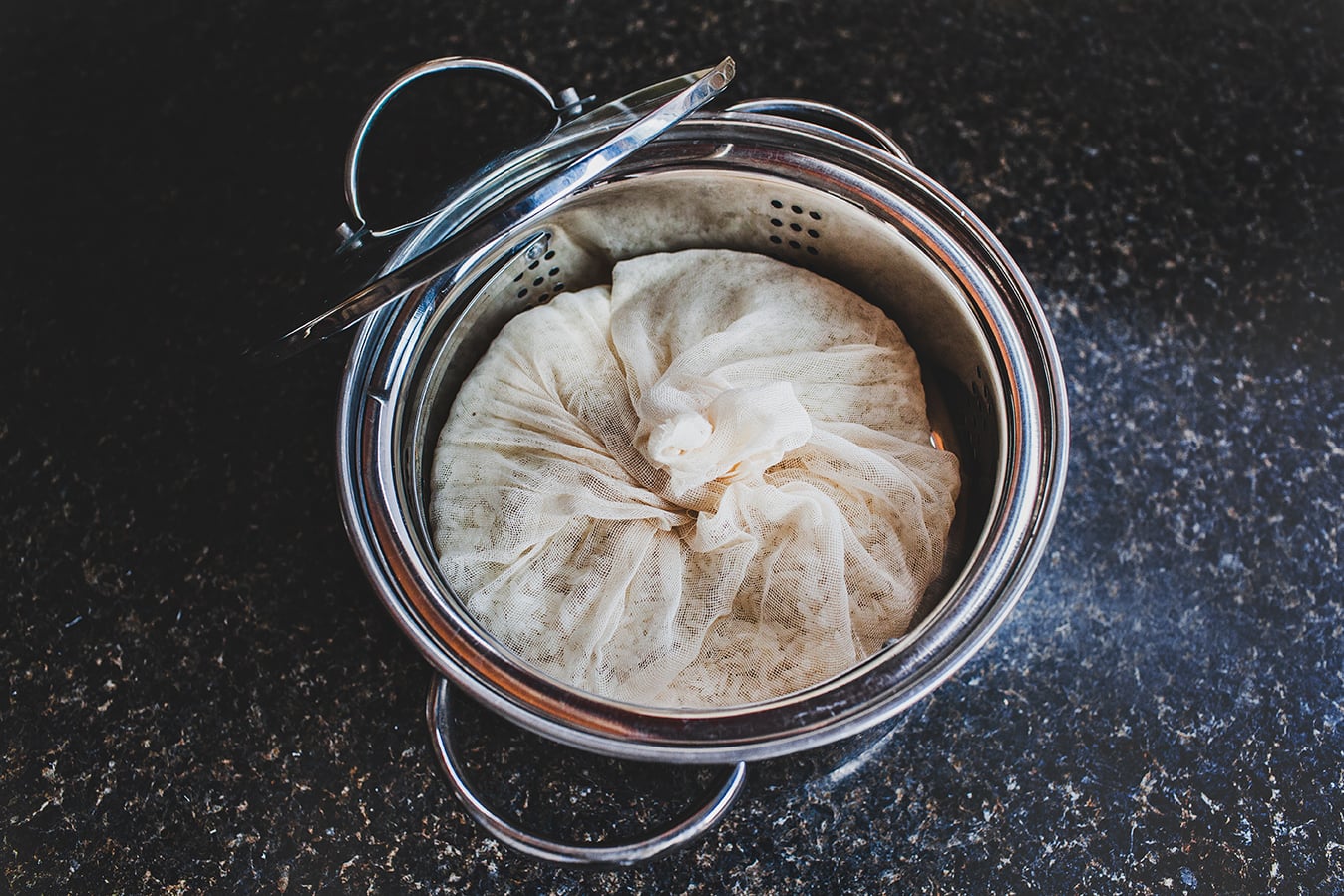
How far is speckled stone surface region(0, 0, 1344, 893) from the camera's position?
0.65 metres

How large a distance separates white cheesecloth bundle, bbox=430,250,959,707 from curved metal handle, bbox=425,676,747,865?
6 centimetres

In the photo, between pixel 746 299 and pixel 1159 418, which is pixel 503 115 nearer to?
pixel 746 299

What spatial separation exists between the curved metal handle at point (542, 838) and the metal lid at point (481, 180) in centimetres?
20

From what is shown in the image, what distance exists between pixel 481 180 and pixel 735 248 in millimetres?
186

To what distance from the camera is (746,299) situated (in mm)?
646

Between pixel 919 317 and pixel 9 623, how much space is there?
624mm

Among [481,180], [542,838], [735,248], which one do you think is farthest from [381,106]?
[542,838]

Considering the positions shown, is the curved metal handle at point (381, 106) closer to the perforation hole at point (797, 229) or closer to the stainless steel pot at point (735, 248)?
the stainless steel pot at point (735, 248)

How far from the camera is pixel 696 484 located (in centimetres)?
59

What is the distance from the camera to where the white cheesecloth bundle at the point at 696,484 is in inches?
22.8

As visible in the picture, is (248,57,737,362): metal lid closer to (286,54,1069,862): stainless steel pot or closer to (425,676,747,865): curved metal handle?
(286,54,1069,862): stainless steel pot

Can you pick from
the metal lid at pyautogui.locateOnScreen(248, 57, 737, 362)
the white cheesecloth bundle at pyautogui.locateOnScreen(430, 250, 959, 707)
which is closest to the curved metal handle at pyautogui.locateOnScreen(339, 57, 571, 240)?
the metal lid at pyautogui.locateOnScreen(248, 57, 737, 362)

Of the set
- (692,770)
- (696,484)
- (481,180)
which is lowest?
(692,770)

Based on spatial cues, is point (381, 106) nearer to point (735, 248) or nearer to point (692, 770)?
point (735, 248)
